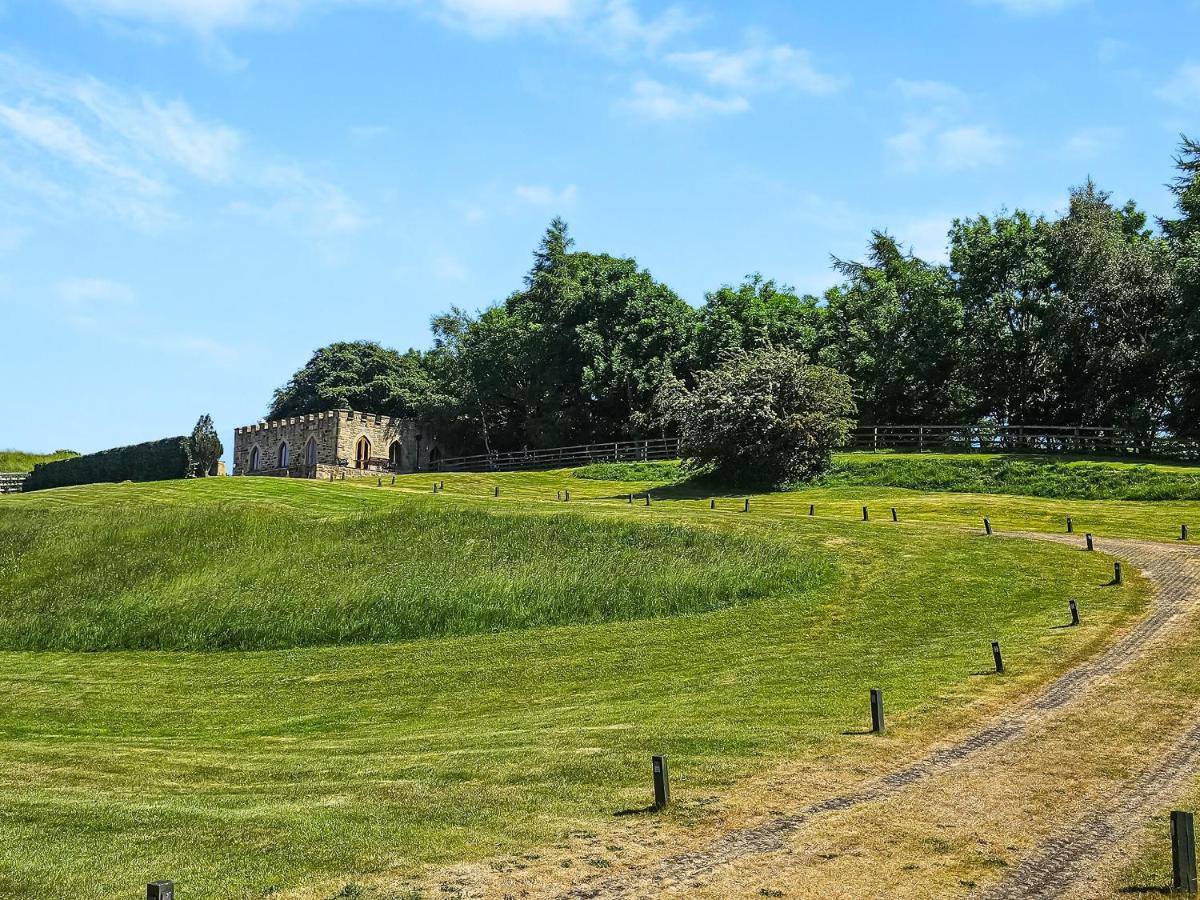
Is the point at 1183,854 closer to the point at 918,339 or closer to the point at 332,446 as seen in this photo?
the point at 918,339

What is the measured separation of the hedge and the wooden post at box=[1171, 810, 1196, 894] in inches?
2661

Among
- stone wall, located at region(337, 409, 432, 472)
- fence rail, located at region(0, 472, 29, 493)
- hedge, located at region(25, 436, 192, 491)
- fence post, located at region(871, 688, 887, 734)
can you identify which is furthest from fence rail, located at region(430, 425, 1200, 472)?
fence post, located at region(871, 688, 887, 734)

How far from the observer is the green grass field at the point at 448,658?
15.9m

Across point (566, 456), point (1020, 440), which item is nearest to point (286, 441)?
point (566, 456)

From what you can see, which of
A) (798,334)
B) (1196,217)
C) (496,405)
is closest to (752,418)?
(798,334)

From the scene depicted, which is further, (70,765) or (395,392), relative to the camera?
(395,392)

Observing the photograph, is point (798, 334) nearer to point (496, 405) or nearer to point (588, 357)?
point (588, 357)

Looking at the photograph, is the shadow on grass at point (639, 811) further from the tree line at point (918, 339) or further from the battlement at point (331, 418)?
the battlement at point (331, 418)

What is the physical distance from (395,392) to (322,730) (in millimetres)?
76002

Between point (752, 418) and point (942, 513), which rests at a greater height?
point (752, 418)

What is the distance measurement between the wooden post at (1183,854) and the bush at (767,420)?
44946 mm

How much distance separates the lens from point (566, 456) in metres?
82.4

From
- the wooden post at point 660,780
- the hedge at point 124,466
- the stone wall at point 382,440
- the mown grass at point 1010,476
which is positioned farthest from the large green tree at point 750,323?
the wooden post at point 660,780

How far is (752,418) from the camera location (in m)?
57.8
